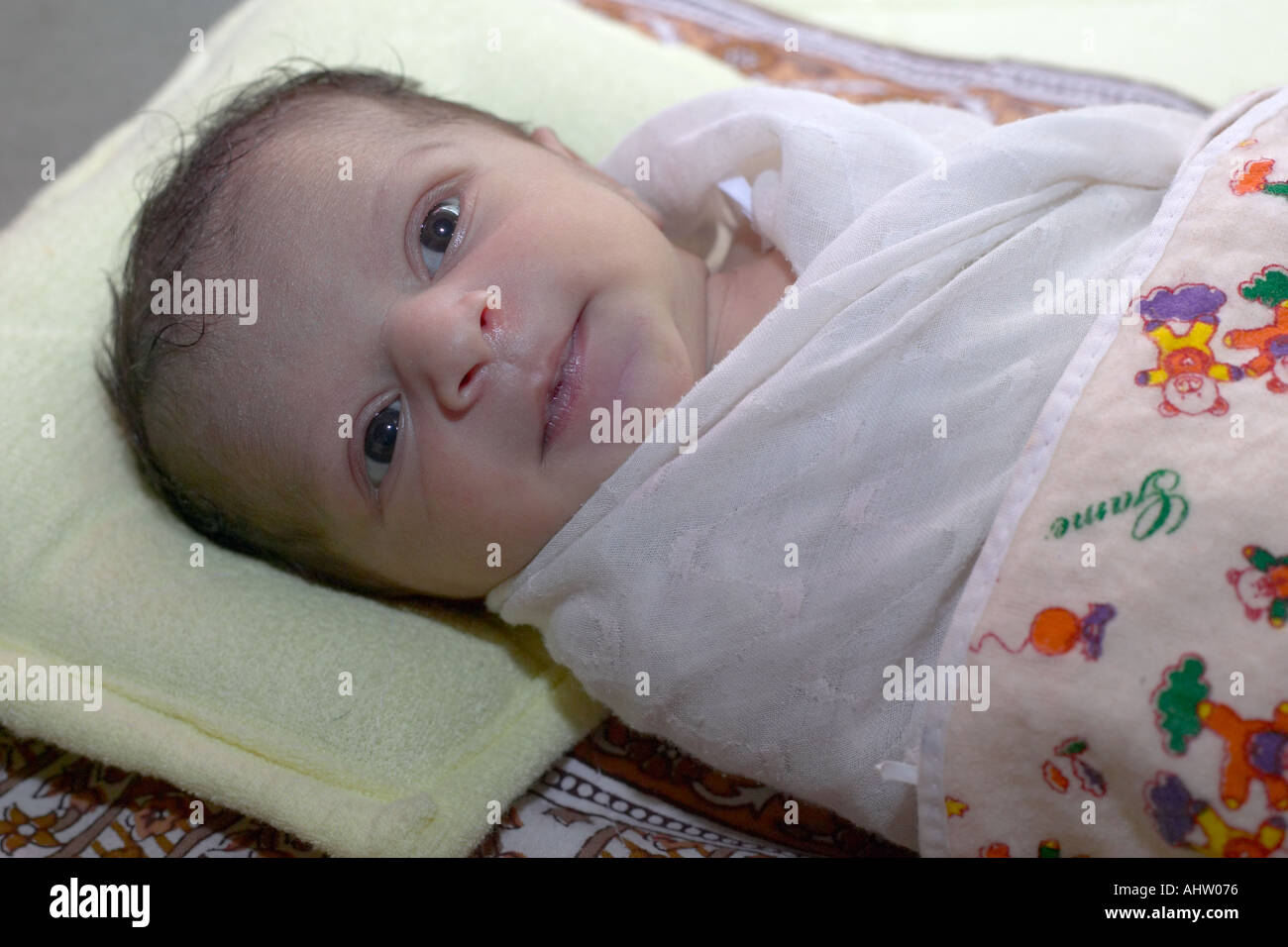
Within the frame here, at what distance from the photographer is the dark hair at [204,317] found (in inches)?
39.9

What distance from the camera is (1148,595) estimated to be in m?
0.79

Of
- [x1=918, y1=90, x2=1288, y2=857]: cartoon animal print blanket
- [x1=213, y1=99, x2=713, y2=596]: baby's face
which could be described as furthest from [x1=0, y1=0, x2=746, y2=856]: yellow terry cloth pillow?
[x1=918, y1=90, x2=1288, y2=857]: cartoon animal print blanket

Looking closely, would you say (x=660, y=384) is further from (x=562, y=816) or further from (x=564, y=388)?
(x=562, y=816)

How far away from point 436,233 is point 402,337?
0.44 ft

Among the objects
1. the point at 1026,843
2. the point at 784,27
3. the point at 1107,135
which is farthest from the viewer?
the point at 784,27

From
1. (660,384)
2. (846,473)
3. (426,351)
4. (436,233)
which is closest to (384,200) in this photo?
(436,233)

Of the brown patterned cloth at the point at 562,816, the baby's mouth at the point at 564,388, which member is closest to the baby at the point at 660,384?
the baby's mouth at the point at 564,388

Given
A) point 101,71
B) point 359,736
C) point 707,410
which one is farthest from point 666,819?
point 101,71

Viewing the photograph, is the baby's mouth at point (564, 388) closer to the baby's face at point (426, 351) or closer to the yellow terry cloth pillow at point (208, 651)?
the baby's face at point (426, 351)

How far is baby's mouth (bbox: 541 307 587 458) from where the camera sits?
95 cm

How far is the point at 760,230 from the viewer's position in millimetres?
1078

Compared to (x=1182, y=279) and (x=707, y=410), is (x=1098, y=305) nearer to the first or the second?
(x=1182, y=279)

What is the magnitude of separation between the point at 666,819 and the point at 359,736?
318 mm

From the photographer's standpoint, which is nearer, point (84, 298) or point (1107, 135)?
point (1107, 135)
